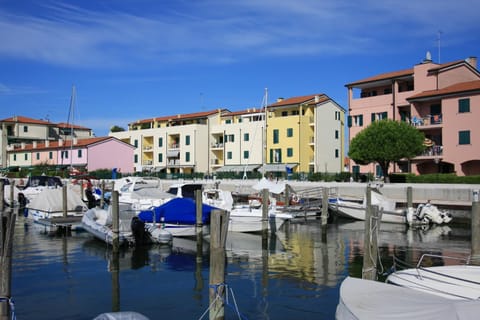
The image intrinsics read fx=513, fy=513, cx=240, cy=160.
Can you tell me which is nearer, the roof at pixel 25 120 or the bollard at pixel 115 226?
the bollard at pixel 115 226

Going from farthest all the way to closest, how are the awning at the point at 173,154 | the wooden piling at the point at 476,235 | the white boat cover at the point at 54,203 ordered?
1. the awning at the point at 173,154
2. the white boat cover at the point at 54,203
3. the wooden piling at the point at 476,235

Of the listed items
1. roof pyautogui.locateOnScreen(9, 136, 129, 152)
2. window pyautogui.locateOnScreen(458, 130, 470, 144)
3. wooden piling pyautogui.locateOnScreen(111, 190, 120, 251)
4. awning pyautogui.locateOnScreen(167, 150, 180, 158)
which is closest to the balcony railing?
window pyautogui.locateOnScreen(458, 130, 470, 144)

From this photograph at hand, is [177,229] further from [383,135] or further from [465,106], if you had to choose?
[465,106]

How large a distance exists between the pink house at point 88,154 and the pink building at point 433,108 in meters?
39.9

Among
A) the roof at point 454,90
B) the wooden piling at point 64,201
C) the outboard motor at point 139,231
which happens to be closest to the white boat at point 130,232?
the outboard motor at point 139,231

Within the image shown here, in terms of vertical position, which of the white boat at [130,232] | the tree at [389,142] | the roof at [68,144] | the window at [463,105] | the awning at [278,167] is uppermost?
the window at [463,105]

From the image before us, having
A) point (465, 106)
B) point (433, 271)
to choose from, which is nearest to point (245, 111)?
point (465, 106)

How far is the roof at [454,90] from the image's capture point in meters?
49.3

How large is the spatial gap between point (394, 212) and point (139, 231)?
18.0m

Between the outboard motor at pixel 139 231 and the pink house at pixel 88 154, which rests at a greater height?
the pink house at pixel 88 154

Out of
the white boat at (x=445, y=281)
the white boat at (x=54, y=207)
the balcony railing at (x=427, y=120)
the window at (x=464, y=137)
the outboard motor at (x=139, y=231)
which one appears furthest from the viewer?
the balcony railing at (x=427, y=120)

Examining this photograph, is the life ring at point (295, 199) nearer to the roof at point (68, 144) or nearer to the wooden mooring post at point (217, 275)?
the wooden mooring post at point (217, 275)

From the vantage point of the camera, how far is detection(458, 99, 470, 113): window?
49500 mm

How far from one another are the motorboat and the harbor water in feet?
2.26
